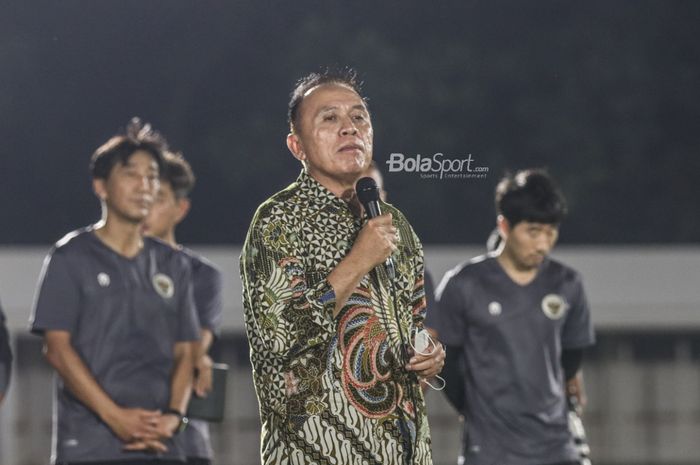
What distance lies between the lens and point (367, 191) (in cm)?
267

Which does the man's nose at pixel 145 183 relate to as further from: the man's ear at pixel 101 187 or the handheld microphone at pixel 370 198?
the handheld microphone at pixel 370 198

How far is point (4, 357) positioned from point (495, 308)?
4.69 feet

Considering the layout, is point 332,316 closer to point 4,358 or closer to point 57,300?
point 57,300

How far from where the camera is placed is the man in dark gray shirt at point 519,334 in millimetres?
4188

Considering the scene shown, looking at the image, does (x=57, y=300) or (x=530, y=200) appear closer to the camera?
(x=57, y=300)

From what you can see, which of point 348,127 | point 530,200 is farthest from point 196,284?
point 348,127

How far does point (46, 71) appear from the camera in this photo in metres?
5.63

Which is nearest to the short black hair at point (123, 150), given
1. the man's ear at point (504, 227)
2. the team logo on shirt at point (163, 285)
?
the team logo on shirt at point (163, 285)

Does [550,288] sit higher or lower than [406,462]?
higher

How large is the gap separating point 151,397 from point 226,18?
1.33 m

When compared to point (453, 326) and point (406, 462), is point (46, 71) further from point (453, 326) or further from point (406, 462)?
point (406, 462)

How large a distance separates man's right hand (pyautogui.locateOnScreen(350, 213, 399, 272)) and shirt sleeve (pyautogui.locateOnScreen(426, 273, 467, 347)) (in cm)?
171

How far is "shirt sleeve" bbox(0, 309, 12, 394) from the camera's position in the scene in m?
3.93

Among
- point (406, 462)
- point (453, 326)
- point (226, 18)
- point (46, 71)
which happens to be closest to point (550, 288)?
point (453, 326)
